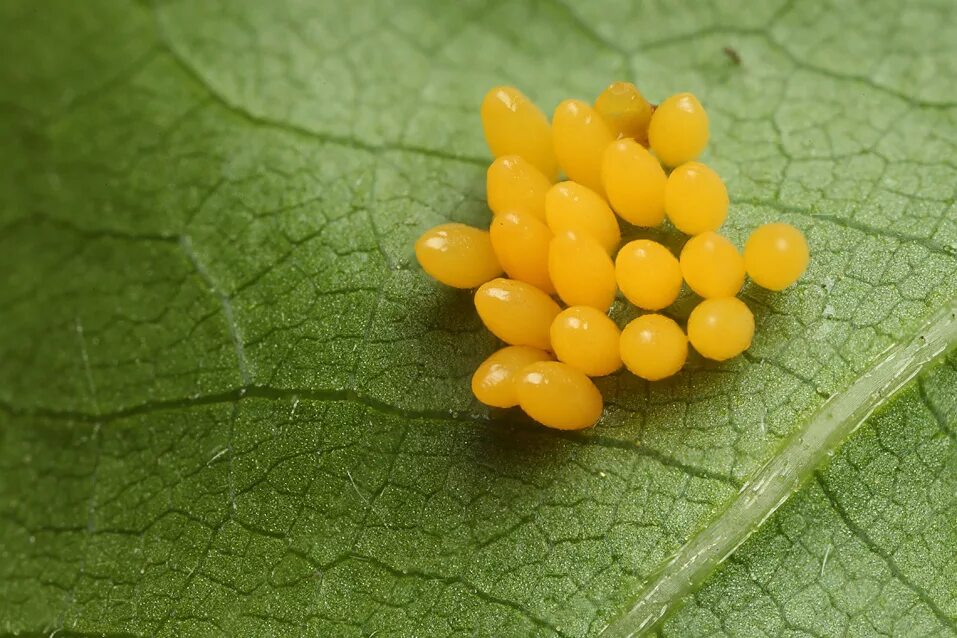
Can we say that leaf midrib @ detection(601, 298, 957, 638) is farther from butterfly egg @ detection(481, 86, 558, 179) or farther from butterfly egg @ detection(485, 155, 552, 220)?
butterfly egg @ detection(481, 86, 558, 179)

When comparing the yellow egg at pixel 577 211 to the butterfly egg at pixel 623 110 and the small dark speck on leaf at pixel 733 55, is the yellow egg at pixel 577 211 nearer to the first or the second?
the butterfly egg at pixel 623 110

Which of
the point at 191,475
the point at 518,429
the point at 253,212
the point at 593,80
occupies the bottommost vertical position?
the point at 191,475

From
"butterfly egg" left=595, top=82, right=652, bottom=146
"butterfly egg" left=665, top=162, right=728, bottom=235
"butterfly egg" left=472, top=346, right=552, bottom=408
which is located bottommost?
"butterfly egg" left=472, top=346, right=552, bottom=408

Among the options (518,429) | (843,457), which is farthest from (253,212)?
(843,457)


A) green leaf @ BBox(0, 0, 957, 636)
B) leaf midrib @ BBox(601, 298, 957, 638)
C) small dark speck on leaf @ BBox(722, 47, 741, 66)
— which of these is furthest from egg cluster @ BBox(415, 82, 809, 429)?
small dark speck on leaf @ BBox(722, 47, 741, 66)

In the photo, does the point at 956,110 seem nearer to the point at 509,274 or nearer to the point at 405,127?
the point at 509,274

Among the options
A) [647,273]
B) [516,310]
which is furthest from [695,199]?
[516,310]
